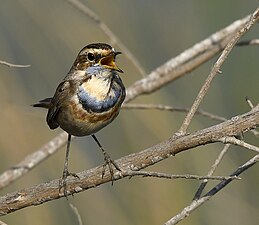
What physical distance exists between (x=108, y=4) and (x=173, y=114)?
679 mm

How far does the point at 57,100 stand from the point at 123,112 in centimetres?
99

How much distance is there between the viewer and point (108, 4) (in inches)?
137

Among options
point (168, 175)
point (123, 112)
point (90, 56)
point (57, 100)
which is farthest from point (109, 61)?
point (123, 112)

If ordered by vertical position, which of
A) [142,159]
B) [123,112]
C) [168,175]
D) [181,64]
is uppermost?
[123,112]

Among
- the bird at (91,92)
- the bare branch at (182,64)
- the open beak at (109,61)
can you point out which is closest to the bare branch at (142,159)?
the bird at (91,92)

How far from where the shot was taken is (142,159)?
197cm

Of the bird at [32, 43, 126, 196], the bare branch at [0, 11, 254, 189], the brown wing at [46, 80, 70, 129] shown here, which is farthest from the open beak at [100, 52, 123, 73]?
the bare branch at [0, 11, 254, 189]

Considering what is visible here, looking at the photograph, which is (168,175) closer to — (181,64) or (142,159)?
(142,159)

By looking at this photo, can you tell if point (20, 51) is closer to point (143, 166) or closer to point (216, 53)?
point (216, 53)

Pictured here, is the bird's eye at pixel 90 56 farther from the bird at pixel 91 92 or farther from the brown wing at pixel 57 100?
the brown wing at pixel 57 100

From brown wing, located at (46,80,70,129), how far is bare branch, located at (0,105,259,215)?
18.0 inches

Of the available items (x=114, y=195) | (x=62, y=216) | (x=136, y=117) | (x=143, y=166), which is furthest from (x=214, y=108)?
(x=143, y=166)

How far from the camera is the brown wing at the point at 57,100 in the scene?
8.28ft

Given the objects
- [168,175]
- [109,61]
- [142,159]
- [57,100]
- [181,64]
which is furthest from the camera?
[181,64]
